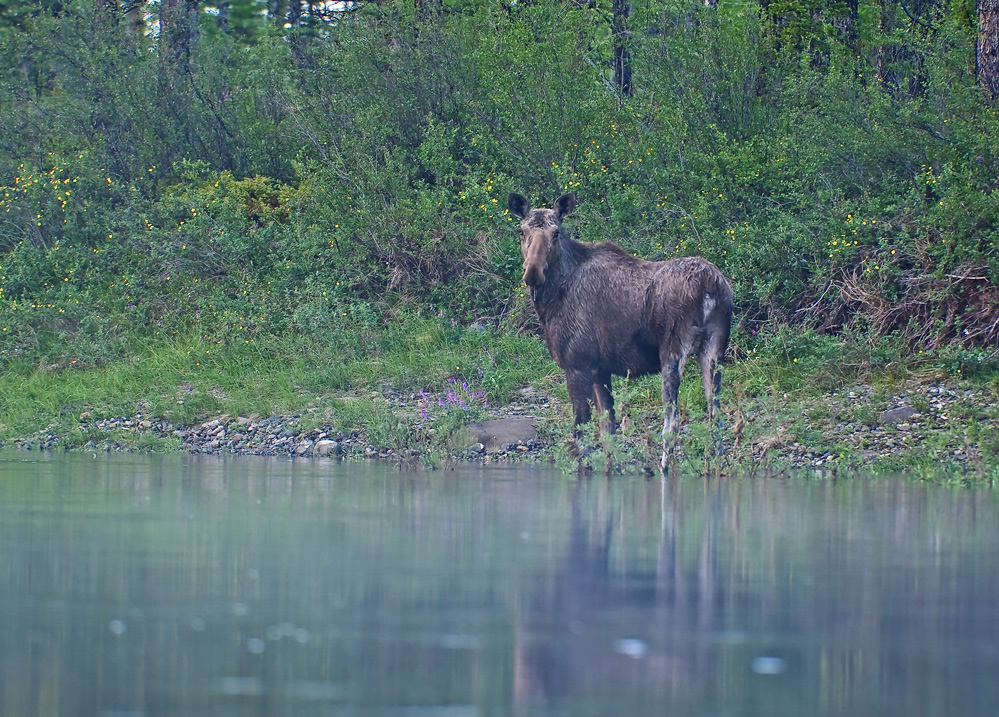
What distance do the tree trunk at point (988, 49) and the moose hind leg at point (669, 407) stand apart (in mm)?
6546

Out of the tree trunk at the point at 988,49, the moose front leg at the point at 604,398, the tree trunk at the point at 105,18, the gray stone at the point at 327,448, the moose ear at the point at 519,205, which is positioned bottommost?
the gray stone at the point at 327,448

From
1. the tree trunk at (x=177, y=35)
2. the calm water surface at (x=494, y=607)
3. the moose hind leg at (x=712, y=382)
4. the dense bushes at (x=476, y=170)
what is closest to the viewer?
the calm water surface at (x=494, y=607)

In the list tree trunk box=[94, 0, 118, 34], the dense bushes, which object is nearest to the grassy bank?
the dense bushes

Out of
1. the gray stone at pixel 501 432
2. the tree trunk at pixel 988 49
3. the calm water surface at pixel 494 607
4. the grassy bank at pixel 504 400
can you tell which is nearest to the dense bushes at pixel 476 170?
the tree trunk at pixel 988 49

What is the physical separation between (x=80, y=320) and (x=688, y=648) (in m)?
17.4

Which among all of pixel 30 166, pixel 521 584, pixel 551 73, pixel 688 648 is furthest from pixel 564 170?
pixel 688 648

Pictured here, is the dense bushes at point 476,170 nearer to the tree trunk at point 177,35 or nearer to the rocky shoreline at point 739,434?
the tree trunk at point 177,35

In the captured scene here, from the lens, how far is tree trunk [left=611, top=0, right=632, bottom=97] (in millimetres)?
21953

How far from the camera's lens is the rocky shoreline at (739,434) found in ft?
40.5

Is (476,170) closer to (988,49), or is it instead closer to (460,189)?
(460,189)

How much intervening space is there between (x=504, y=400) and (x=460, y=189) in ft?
17.0

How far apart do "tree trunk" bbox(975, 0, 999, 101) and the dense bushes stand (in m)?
0.19

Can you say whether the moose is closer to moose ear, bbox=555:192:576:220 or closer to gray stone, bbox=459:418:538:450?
moose ear, bbox=555:192:576:220

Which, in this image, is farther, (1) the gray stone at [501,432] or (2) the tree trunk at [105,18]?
(2) the tree trunk at [105,18]
